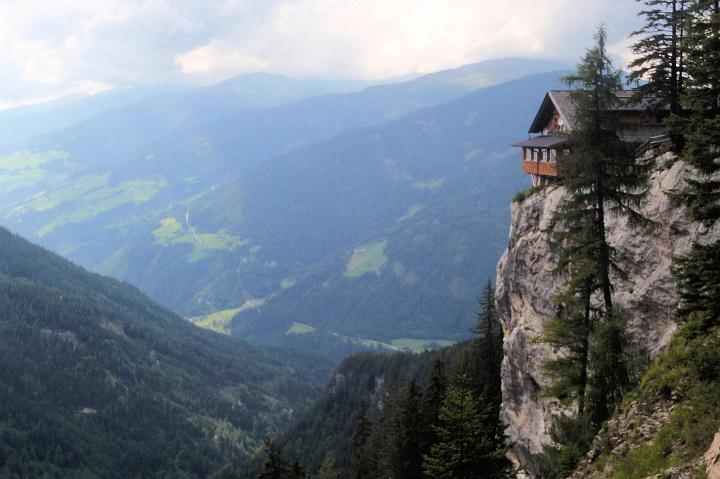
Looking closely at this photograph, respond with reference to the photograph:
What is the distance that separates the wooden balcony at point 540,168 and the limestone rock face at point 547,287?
111 inches

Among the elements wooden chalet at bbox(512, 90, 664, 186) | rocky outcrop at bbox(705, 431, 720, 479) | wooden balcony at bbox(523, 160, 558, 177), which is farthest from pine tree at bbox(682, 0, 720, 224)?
wooden balcony at bbox(523, 160, 558, 177)

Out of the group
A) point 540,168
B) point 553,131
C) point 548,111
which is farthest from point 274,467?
point 548,111

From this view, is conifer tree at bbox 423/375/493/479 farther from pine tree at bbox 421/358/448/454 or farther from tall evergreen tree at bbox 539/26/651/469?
pine tree at bbox 421/358/448/454

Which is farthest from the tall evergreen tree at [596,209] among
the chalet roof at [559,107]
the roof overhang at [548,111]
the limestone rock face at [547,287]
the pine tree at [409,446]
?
the pine tree at [409,446]

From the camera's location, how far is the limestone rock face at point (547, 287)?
96.4ft

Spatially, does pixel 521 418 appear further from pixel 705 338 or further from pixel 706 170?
pixel 706 170

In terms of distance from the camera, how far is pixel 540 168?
152ft

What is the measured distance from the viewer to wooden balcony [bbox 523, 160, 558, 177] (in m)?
44.1

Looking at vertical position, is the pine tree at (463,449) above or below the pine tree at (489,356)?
above

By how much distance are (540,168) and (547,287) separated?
11728mm

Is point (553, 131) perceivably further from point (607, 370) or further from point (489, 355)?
point (489, 355)

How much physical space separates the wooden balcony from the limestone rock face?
281 cm

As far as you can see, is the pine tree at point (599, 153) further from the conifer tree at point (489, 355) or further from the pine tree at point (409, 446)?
the conifer tree at point (489, 355)

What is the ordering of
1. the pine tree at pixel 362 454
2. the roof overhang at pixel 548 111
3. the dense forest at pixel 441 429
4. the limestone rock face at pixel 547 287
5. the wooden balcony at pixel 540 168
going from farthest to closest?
the pine tree at pixel 362 454 < the roof overhang at pixel 548 111 < the wooden balcony at pixel 540 168 < the limestone rock face at pixel 547 287 < the dense forest at pixel 441 429
